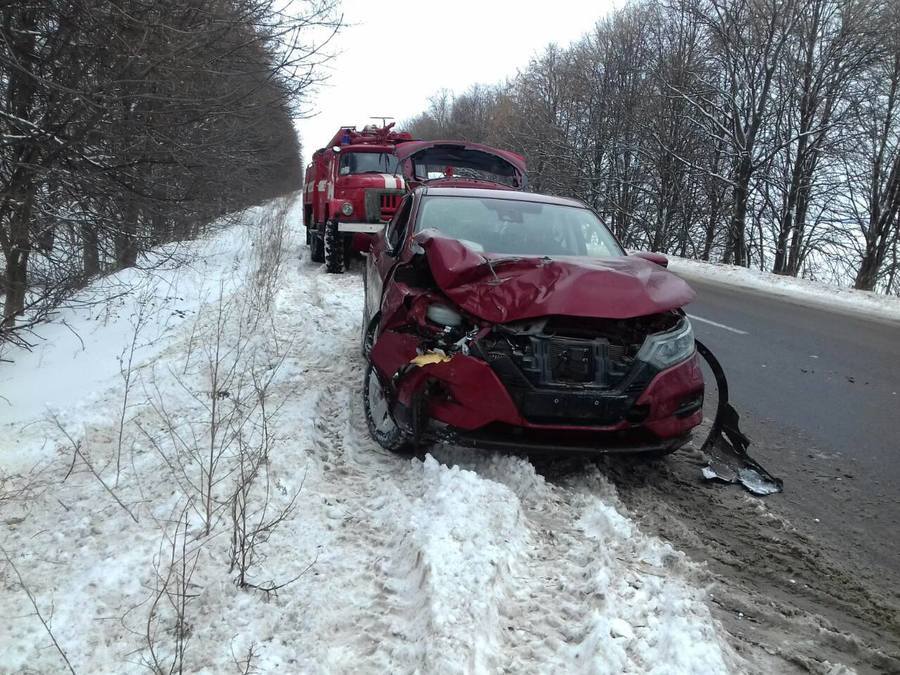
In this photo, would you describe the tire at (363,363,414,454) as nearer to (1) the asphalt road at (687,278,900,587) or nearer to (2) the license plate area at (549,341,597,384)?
(2) the license plate area at (549,341,597,384)

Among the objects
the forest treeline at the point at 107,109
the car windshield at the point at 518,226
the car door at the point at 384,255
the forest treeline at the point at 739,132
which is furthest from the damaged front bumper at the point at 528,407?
the forest treeline at the point at 739,132

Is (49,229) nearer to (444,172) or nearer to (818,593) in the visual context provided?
(444,172)

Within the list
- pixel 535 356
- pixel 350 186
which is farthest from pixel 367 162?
pixel 535 356

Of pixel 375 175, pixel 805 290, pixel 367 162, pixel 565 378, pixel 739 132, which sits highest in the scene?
pixel 739 132

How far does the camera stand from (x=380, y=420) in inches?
151

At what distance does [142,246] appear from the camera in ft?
29.3

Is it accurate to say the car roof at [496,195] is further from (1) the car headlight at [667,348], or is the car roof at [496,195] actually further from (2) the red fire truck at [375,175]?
(1) the car headlight at [667,348]

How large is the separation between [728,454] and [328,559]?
263 cm

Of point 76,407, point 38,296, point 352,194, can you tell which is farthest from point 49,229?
point 352,194

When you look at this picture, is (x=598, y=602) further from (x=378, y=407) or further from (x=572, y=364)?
(x=378, y=407)

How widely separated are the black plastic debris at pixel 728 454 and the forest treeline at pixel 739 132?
1664 centimetres

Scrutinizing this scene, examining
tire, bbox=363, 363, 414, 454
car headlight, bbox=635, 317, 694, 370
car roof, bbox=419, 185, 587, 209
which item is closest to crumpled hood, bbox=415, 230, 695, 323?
car headlight, bbox=635, 317, 694, 370

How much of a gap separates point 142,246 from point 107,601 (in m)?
7.77

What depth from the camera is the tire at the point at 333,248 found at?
10797 mm
